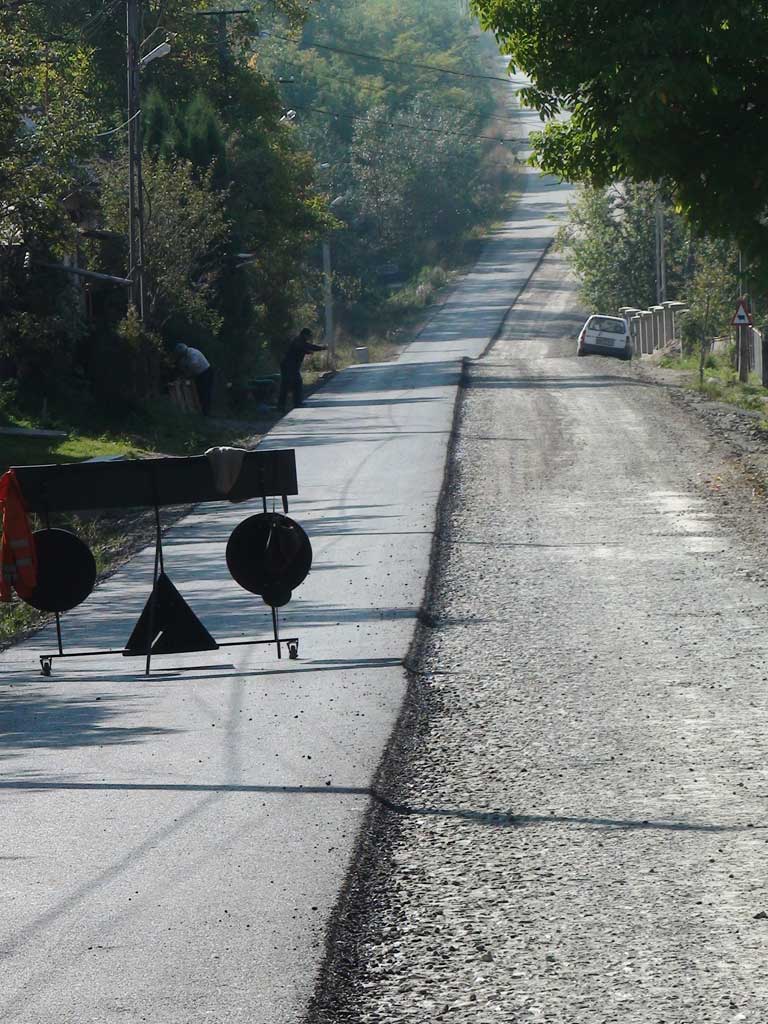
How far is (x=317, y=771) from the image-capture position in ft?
24.4

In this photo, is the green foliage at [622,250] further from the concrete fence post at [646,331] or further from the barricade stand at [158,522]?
the barricade stand at [158,522]

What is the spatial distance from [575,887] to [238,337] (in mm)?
34406

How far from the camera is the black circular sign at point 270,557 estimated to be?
9.91 m

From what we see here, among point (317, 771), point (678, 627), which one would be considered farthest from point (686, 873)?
point (678, 627)

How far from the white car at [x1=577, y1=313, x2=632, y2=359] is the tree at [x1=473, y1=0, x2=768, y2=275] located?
3353 cm

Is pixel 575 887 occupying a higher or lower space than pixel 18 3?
lower

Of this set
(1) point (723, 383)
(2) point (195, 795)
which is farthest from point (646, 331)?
(2) point (195, 795)

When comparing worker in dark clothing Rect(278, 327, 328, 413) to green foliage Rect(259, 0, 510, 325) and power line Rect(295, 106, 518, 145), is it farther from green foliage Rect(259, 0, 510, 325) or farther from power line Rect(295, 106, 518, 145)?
power line Rect(295, 106, 518, 145)

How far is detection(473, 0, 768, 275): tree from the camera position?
16125mm

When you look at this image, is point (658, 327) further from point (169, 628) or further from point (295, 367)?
point (169, 628)

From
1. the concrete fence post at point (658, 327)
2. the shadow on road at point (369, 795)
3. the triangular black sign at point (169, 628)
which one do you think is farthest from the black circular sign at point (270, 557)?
the concrete fence post at point (658, 327)

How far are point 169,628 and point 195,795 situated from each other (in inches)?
125

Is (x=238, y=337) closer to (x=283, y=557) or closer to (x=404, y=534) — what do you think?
(x=404, y=534)

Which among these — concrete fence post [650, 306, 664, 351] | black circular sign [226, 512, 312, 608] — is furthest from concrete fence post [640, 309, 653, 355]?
black circular sign [226, 512, 312, 608]
